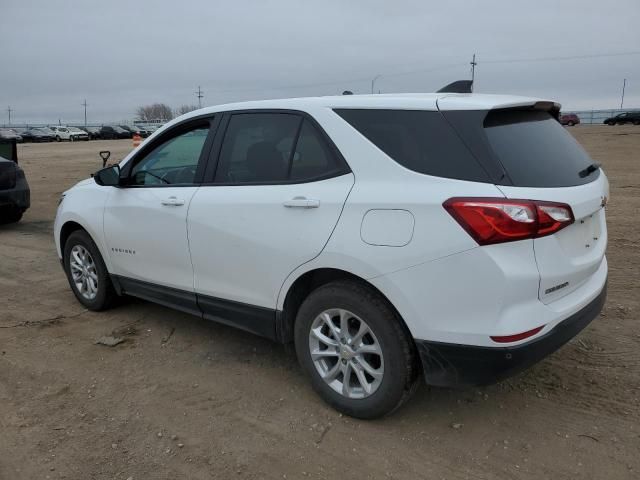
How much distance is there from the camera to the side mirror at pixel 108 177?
14.2 ft

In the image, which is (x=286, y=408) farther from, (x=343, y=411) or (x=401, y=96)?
(x=401, y=96)

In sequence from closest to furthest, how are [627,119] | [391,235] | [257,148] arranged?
[391,235] → [257,148] → [627,119]

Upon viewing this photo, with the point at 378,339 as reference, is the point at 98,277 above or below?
below

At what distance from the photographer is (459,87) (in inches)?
135

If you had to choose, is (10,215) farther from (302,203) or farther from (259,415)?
(302,203)

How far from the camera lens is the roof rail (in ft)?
11.2

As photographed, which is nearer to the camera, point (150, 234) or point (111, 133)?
point (150, 234)

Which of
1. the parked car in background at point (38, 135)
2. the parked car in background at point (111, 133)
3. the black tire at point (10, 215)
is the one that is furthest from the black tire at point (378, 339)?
the parked car in background at point (111, 133)

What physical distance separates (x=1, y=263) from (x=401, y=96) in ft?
18.4

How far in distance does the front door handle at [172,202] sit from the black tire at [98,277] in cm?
114

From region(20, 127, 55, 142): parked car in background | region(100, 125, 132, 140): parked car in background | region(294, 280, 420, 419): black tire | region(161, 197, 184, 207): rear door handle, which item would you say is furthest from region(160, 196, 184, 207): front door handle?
region(100, 125, 132, 140): parked car in background

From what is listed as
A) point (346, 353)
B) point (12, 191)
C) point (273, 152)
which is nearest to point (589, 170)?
point (346, 353)

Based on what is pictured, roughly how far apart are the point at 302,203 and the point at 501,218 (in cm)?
108

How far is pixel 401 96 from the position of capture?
3098 mm
